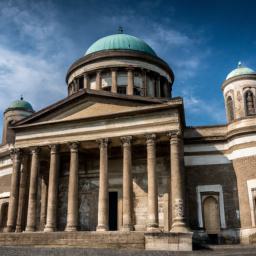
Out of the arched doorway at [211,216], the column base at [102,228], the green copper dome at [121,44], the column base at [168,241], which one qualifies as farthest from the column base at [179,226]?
the green copper dome at [121,44]

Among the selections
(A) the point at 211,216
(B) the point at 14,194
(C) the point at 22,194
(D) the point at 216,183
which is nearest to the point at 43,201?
(C) the point at 22,194

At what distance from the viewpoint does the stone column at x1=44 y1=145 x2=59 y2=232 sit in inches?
881

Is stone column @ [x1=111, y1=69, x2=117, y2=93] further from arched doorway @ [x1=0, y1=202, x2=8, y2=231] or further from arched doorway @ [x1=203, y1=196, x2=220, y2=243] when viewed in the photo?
arched doorway @ [x1=0, y1=202, x2=8, y2=231]

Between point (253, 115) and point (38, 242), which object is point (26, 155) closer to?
point (38, 242)

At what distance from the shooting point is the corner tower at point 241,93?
27.0m

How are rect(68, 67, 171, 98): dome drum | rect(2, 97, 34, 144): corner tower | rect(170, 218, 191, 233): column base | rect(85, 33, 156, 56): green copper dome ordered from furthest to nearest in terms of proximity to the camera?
rect(2, 97, 34, 144): corner tower < rect(85, 33, 156, 56): green copper dome < rect(68, 67, 171, 98): dome drum < rect(170, 218, 191, 233): column base

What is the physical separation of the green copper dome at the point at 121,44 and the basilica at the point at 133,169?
8801 mm

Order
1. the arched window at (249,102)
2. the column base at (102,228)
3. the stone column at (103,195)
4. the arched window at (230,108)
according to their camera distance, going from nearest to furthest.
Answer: the column base at (102,228)
the stone column at (103,195)
the arched window at (249,102)
the arched window at (230,108)

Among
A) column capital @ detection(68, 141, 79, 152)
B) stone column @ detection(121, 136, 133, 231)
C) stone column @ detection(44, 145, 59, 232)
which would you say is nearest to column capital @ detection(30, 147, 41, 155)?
stone column @ detection(44, 145, 59, 232)

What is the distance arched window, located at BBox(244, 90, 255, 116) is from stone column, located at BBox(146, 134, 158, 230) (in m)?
8.95

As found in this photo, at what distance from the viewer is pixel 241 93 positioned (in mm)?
27188

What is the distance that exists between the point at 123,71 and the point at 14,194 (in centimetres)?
1388

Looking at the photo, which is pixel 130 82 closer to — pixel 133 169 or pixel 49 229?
pixel 133 169

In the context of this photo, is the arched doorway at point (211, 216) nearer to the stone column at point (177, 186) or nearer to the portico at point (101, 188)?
the portico at point (101, 188)
